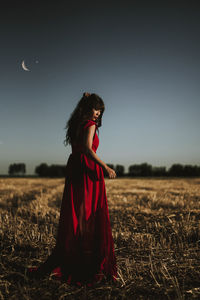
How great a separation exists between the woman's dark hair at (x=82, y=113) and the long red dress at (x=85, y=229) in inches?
5.4

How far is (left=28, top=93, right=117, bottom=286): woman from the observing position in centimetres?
288

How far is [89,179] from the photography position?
2916mm

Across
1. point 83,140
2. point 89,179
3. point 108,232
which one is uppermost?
point 83,140

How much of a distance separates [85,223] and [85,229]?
2.9 inches

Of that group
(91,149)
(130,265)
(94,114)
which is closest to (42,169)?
(130,265)

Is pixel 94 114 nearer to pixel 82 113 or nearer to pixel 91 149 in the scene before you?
pixel 82 113

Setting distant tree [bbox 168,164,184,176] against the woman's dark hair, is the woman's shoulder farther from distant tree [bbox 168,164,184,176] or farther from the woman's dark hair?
distant tree [bbox 168,164,184,176]

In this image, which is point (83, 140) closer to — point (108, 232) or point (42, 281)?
point (108, 232)

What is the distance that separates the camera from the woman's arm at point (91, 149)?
270 cm

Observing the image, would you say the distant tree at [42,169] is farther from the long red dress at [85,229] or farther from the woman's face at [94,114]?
the woman's face at [94,114]

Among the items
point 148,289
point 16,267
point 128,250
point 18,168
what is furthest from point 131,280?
point 18,168

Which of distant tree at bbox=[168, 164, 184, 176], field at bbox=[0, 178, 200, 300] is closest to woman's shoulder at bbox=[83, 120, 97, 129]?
field at bbox=[0, 178, 200, 300]

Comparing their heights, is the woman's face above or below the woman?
above

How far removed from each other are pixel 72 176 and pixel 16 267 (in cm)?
156
